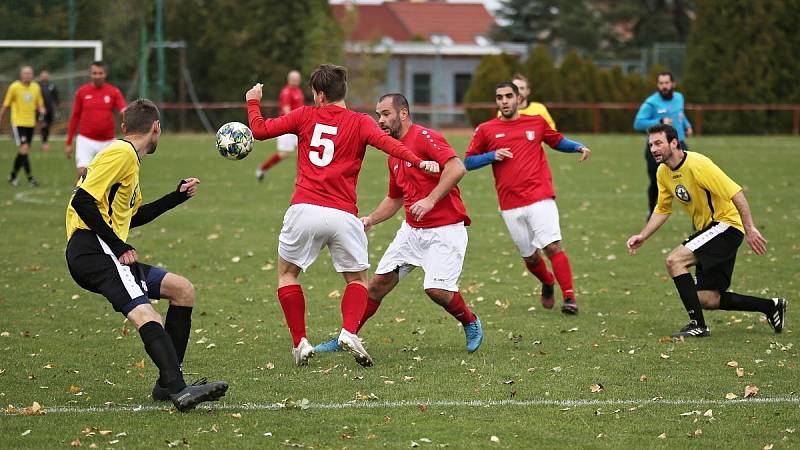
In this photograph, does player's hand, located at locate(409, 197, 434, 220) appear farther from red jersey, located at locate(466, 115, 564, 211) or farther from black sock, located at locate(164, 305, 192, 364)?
red jersey, located at locate(466, 115, 564, 211)

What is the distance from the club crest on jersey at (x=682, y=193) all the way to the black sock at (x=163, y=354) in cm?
442

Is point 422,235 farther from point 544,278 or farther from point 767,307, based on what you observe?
point 767,307

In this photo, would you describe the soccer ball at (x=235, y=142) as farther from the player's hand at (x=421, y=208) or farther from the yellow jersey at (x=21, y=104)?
the yellow jersey at (x=21, y=104)

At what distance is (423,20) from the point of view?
231 ft

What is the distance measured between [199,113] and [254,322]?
1455 inches

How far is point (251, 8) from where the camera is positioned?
49312 millimetres

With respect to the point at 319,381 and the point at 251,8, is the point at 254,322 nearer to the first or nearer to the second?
the point at 319,381

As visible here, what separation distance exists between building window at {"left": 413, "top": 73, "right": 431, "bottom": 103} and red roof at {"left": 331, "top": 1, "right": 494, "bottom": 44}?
17.4ft

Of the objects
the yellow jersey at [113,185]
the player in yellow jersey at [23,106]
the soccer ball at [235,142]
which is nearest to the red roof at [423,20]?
the player in yellow jersey at [23,106]

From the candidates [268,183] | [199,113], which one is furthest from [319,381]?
[199,113]

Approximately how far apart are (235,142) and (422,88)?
53.7 m

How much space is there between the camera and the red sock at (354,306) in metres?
8.08

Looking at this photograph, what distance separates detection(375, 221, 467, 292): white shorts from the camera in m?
8.62

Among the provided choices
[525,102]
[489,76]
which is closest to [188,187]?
[525,102]
